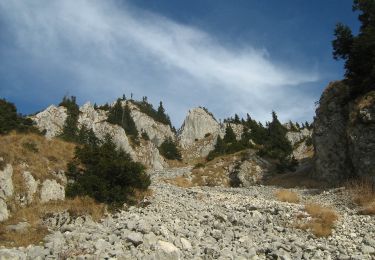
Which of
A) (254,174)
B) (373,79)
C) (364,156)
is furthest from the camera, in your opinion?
(254,174)

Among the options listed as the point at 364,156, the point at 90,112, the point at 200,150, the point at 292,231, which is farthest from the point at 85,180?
the point at 200,150

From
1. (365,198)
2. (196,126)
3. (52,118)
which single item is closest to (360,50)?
(365,198)

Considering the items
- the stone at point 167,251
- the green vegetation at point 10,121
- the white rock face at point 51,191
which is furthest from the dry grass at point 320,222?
the green vegetation at point 10,121

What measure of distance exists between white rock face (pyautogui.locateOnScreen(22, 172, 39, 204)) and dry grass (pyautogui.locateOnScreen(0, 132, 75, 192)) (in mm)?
241

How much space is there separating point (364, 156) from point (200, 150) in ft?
387

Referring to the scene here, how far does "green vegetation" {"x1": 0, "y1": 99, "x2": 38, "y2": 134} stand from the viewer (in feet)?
102

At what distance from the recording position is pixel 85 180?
22375mm

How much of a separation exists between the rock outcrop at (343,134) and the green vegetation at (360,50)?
4.86ft

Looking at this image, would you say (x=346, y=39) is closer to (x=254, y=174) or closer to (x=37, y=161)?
(x=254, y=174)

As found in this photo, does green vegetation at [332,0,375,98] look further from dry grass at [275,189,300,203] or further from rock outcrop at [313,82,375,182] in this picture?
dry grass at [275,189,300,203]

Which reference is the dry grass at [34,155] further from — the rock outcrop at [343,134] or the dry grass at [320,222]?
the rock outcrop at [343,134]

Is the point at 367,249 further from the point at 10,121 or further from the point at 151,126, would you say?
the point at 151,126

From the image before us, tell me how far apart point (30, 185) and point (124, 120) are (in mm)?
119603

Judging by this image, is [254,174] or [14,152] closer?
[14,152]
